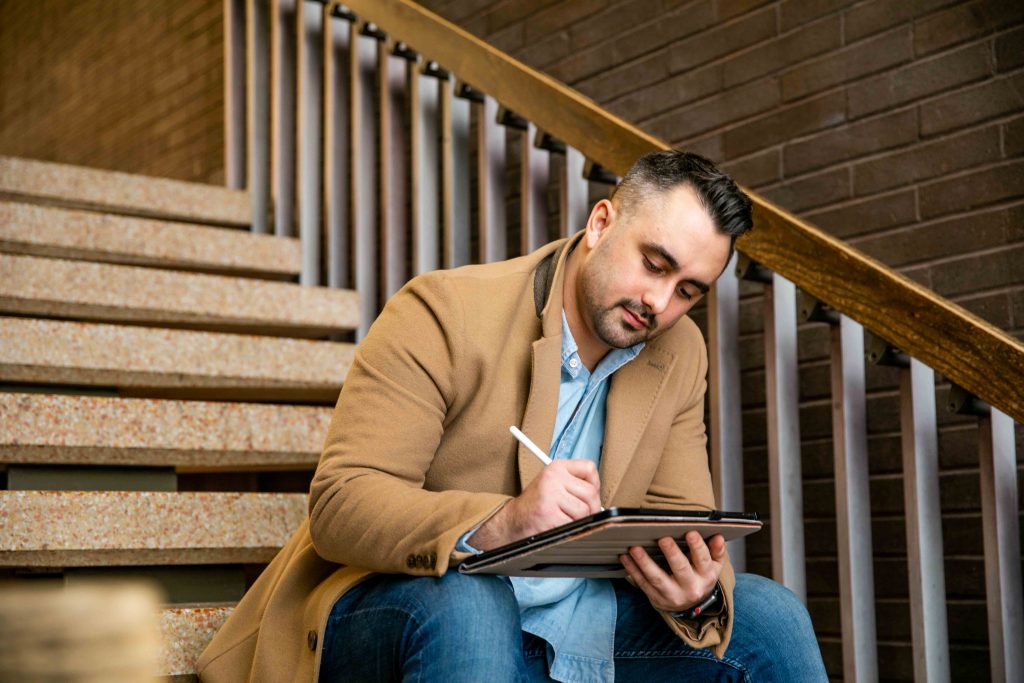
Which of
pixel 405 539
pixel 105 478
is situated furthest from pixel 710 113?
pixel 405 539

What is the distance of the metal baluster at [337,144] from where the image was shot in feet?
10.5

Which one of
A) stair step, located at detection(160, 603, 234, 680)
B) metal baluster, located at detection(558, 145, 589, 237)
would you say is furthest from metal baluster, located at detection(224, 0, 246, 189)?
stair step, located at detection(160, 603, 234, 680)

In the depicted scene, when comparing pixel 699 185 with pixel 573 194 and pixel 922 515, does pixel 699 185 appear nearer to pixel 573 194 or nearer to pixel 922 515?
pixel 922 515

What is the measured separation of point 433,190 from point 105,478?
3.43 feet

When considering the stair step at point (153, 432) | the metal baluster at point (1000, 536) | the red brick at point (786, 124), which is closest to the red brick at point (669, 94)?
the red brick at point (786, 124)

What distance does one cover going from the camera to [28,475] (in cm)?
224

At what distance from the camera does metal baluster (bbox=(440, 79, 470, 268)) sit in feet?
8.97

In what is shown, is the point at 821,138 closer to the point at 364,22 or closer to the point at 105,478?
the point at 364,22

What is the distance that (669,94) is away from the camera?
9.86 ft

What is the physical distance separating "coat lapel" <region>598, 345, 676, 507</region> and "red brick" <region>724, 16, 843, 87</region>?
1.26 meters

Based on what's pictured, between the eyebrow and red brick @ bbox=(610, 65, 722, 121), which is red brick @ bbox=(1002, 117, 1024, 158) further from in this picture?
the eyebrow

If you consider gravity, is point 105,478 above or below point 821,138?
below

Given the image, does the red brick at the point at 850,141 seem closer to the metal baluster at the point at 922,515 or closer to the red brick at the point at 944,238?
the red brick at the point at 944,238

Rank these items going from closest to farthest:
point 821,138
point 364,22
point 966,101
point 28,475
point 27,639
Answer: point 27,639
point 28,475
point 966,101
point 821,138
point 364,22
